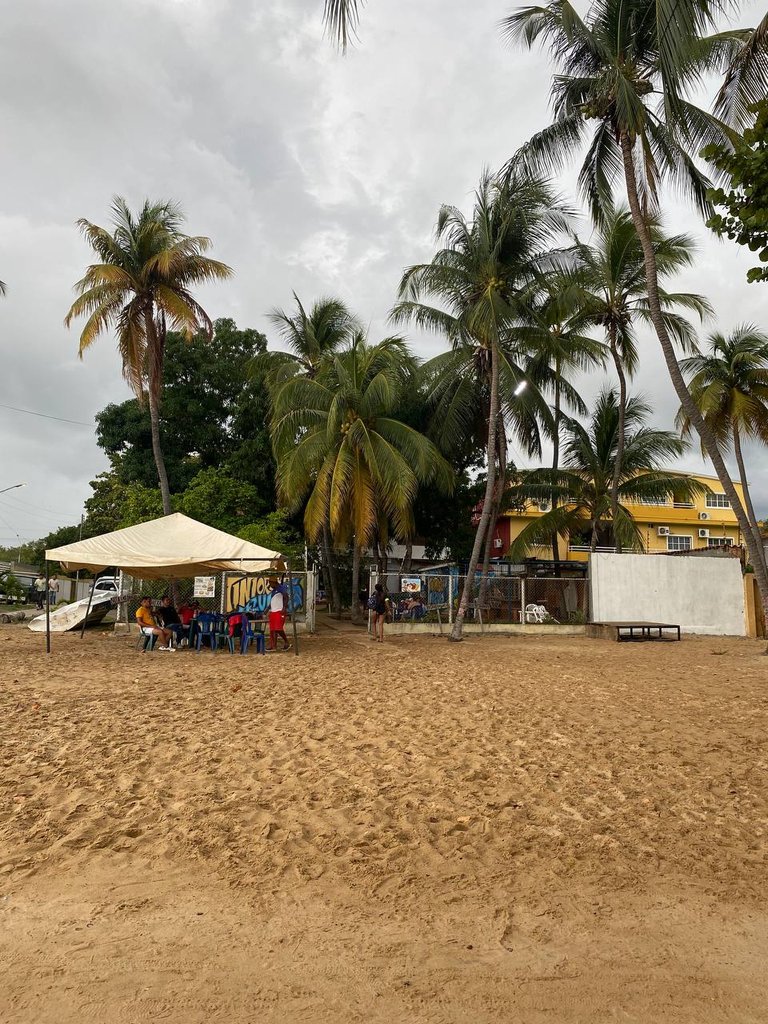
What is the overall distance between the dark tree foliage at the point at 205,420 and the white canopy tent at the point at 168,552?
12232 mm

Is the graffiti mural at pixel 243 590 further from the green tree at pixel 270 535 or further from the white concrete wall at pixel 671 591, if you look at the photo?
the white concrete wall at pixel 671 591

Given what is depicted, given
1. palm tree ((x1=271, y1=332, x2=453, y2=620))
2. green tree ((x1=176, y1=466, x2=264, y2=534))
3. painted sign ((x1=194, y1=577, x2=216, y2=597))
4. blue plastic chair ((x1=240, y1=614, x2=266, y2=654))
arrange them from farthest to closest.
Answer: green tree ((x1=176, y1=466, x2=264, y2=534))
palm tree ((x1=271, y1=332, x2=453, y2=620))
painted sign ((x1=194, y1=577, x2=216, y2=597))
blue plastic chair ((x1=240, y1=614, x2=266, y2=654))

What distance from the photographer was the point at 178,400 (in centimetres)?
2655

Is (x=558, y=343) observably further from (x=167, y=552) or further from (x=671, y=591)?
(x=167, y=552)

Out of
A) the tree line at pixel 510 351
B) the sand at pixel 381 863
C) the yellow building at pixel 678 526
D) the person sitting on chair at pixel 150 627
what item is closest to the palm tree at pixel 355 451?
the tree line at pixel 510 351

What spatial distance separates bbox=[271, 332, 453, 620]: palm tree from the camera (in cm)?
1997

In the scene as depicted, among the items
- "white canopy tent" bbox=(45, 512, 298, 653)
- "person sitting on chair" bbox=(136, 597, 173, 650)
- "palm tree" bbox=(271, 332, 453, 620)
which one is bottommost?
"person sitting on chair" bbox=(136, 597, 173, 650)

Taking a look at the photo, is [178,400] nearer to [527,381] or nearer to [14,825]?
[527,381]

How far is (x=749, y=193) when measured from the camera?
15.0 ft

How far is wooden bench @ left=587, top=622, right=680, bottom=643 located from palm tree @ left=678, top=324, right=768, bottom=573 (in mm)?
6805

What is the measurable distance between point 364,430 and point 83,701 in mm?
13450

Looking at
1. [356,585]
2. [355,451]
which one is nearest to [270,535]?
[355,451]

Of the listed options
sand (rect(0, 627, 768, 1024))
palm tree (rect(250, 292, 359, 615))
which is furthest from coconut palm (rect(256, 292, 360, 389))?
sand (rect(0, 627, 768, 1024))

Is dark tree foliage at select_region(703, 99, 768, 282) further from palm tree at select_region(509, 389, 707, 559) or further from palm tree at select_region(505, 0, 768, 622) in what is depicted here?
palm tree at select_region(509, 389, 707, 559)
